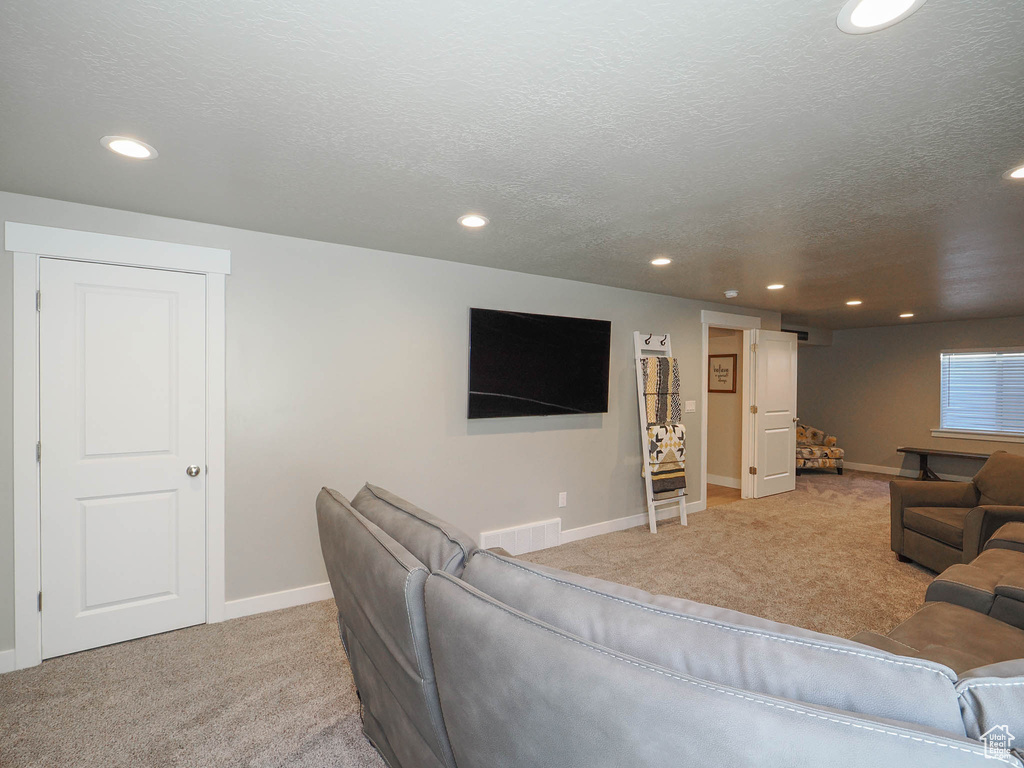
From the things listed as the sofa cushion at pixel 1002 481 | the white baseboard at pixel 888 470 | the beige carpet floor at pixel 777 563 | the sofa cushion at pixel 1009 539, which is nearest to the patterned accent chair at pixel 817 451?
the white baseboard at pixel 888 470

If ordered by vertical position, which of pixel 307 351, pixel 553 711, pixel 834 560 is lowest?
pixel 834 560

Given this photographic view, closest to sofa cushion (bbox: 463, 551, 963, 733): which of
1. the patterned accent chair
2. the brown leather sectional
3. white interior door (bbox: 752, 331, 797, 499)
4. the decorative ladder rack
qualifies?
the brown leather sectional

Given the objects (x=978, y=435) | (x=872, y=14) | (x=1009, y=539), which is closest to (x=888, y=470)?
(x=978, y=435)

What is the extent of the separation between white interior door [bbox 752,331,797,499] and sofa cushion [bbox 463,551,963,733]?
5.67 m

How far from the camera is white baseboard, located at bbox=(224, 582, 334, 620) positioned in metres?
3.00

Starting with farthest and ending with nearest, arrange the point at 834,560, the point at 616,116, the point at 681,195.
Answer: the point at 834,560
the point at 681,195
the point at 616,116

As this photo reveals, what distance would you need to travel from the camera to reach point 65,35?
4.20 ft

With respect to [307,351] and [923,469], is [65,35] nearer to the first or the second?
[307,351]

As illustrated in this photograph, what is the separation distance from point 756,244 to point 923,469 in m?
6.08

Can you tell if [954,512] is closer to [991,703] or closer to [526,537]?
[526,537]

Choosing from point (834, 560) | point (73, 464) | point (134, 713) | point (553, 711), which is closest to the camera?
point (553, 711)

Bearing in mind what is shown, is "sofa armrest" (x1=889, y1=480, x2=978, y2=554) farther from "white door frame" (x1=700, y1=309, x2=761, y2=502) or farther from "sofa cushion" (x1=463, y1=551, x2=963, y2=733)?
"sofa cushion" (x1=463, y1=551, x2=963, y2=733)

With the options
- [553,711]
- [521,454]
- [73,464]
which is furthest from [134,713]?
[521,454]

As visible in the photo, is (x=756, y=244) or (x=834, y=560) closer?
(x=756, y=244)
